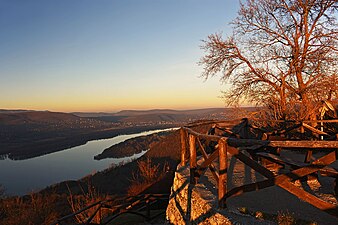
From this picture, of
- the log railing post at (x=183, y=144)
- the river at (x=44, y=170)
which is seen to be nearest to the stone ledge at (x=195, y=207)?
the log railing post at (x=183, y=144)

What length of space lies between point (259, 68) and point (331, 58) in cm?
269

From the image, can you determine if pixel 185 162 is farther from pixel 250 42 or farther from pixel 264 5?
pixel 264 5

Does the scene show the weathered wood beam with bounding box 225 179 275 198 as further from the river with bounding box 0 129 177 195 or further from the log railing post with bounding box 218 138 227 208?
the river with bounding box 0 129 177 195

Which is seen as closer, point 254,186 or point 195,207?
point 254,186

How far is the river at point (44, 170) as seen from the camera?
5391 cm

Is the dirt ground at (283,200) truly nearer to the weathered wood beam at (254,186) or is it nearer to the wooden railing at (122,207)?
the weathered wood beam at (254,186)

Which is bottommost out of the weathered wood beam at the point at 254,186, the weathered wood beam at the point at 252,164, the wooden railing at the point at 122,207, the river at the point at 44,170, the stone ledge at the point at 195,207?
the river at the point at 44,170

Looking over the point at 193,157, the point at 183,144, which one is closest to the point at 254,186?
the point at 193,157

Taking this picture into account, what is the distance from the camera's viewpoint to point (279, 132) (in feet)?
22.6

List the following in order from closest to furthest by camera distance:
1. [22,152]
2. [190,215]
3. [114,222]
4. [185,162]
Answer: [190,215] → [185,162] → [114,222] → [22,152]

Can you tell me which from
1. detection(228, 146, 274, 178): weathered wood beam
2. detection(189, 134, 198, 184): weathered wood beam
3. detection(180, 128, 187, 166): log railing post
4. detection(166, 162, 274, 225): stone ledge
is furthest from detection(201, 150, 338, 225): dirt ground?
detection(180, 128, 187, 166): log railing post

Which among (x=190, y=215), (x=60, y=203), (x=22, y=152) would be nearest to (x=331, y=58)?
(x=190, y=215)

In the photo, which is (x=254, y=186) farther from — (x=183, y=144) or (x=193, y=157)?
(x=183, y=144)

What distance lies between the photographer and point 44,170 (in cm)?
6412
